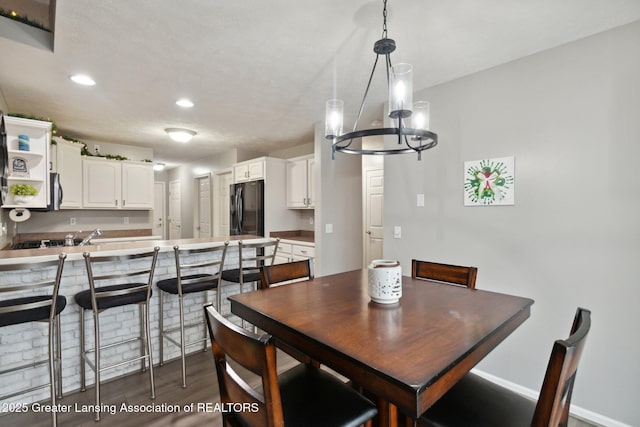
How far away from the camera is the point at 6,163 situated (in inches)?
112

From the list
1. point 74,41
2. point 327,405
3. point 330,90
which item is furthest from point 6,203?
point 327,405

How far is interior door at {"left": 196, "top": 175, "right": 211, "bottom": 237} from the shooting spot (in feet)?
21.3

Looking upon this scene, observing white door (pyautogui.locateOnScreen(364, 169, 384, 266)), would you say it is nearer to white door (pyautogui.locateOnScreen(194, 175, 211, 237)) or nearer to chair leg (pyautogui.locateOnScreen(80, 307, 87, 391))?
white door (pyautogui.locateOnScreen(194, 175, 211, 237))

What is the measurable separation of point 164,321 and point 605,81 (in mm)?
3670

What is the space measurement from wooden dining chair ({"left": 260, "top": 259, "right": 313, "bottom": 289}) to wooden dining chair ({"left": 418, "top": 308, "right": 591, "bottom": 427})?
1039 mm

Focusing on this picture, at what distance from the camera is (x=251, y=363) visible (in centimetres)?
87

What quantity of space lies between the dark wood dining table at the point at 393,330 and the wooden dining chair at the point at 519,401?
18cm

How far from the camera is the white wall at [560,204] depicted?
189 cm

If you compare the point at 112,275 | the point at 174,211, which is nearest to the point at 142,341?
the point at 112,275

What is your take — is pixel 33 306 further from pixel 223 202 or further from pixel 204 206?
pixel 204 206

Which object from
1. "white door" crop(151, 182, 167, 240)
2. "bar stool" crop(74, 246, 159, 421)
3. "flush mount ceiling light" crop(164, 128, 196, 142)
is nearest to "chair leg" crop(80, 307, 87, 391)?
"bar stool" crop(74, 246, 159, 421)

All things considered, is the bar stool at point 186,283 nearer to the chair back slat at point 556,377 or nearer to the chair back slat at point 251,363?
the chair back slat at point 251,363

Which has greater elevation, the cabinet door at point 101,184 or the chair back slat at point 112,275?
the cabinet door at point 101,184

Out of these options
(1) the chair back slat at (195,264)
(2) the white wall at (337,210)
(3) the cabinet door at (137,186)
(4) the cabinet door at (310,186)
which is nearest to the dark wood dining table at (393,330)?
(1) the chair back slat at (195,264)
